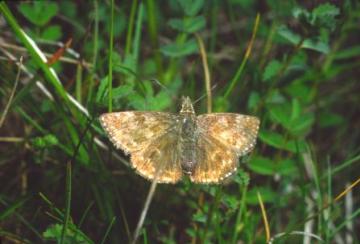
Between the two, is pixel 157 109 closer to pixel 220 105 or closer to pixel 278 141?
pixel 220 105

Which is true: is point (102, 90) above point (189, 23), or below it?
below

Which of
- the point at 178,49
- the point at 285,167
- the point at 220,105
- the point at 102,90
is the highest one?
the point at 178,49

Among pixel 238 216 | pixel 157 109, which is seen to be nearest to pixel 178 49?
pixel 157 109

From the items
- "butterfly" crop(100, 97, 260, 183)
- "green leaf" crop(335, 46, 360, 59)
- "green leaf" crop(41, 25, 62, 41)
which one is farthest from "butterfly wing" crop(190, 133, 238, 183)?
"green leaf" crop(335, 46, 360, 59)

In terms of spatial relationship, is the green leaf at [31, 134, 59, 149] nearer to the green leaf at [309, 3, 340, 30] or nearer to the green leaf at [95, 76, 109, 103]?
the green leaf at [95, 76, 109, 103]

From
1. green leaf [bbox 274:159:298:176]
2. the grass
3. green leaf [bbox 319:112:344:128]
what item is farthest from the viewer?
green leaf [bbox 319:112:344:128]

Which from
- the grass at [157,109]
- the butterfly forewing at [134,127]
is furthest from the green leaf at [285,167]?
the butterfly forewing at [134,127]

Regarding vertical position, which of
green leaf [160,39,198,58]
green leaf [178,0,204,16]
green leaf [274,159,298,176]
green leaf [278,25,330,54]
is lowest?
green leaf [274,159,298,176]

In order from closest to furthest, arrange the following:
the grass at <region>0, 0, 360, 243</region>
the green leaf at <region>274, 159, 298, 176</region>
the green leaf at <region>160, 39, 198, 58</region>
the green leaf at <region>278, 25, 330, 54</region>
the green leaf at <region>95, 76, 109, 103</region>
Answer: the green leaf at <region>95, 76, 109, 103</region> < the grass at <region>0, 0, 360, 243</region> < the green leaf at <region>278, 25, 330, 54</region> < the green leaf at <region>274, 159, 298, 176</region> < the green leaf at <region>160, 39, 198, 58</region>

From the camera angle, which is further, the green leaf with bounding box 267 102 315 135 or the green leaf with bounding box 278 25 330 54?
the green leaf with bounding box 267 102 315 135
